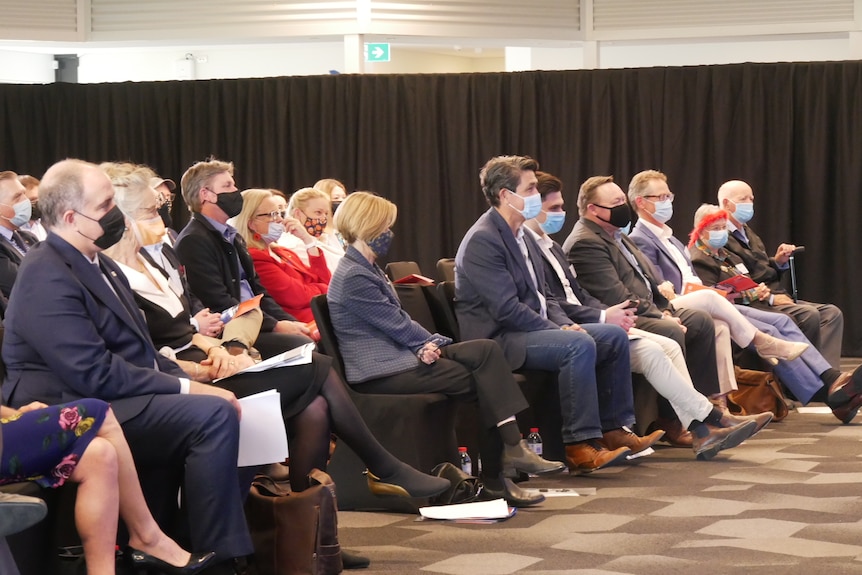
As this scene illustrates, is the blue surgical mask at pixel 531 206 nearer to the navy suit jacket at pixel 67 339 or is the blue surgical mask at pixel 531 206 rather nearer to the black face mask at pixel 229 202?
the black face mask at pixel 229 202

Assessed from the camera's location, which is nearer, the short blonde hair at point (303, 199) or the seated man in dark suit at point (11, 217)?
the seated man in dark suit at point (11, 217)

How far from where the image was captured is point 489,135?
9.83 m

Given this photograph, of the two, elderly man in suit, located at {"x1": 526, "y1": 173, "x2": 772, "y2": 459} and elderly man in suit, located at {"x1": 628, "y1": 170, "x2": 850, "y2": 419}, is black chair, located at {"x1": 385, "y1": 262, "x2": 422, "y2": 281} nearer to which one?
elderly man in suit, located at {"x1": 526, "y1": 173, "x2": 772, "y2": 459}

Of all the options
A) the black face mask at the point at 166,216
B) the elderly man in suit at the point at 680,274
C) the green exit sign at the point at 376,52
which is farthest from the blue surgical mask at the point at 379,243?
the green exit sign at the point at 376,52

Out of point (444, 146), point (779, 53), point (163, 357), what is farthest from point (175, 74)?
point (163, 357)

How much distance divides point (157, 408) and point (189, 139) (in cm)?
723

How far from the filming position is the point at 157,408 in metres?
3.13

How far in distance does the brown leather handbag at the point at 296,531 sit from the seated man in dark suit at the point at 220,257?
146 centimetres

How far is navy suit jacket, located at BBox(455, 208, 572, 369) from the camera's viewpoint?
4.97m

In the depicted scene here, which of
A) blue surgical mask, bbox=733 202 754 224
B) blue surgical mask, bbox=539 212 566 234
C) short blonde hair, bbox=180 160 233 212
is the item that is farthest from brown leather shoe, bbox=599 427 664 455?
blue surgical mask, bbox=733 202 754 224

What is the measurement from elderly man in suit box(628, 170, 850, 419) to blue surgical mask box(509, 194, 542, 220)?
1.46 metres

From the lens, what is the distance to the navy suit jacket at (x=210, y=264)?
16.0 feet

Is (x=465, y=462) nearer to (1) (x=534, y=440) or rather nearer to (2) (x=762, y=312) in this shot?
(1) (x=534, y=440)

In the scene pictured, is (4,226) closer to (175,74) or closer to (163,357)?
(163,357)
